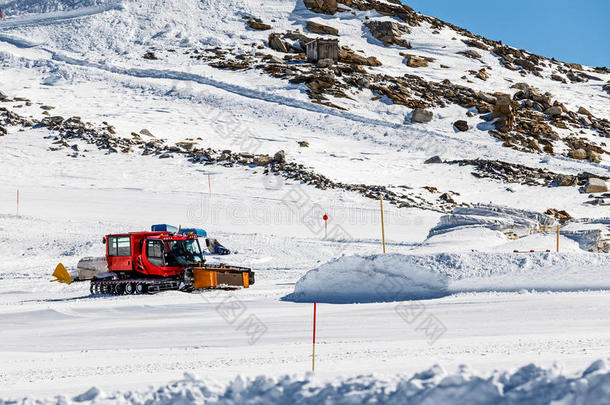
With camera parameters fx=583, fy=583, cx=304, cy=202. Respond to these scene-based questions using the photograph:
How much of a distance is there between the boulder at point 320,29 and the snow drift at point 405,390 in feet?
216

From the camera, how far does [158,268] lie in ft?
46.4

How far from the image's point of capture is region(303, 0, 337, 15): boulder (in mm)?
72706

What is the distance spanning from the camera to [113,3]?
69.4 metres

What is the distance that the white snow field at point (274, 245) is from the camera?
628cm

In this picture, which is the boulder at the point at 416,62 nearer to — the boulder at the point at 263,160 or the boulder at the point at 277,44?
the boulder at the point at 277,44

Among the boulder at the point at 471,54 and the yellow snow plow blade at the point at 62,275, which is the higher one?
the boulder at the point at 471,54

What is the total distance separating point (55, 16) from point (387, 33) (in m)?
38.4

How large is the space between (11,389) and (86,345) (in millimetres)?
2556

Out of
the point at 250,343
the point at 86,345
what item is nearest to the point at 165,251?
the point at 86,345

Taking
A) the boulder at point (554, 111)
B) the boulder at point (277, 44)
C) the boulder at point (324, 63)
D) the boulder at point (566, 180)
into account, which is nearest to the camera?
the boulder at point (566, 180)

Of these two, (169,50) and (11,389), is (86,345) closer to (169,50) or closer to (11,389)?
(11,389)

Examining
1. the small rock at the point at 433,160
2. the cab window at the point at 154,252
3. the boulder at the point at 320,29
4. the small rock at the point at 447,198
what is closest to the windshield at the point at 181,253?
the cab window at the point at 154,252

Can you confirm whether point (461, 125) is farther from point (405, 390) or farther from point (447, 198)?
point (405, 390)

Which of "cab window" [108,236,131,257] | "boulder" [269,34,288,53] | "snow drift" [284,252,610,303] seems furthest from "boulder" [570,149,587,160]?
"cab window" [108,236,131,257]
